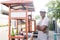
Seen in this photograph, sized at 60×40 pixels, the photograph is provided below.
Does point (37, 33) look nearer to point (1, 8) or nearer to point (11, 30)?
point (11, 30)

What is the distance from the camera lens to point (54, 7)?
2023 millimetres

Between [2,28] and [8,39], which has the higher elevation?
[2,28]

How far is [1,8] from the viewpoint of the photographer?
6.68ft

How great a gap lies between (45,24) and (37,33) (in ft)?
0.57

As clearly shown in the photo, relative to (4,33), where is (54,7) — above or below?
above

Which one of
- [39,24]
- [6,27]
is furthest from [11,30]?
[39,24]

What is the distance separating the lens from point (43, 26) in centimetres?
200

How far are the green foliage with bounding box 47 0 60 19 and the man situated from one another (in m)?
0.11

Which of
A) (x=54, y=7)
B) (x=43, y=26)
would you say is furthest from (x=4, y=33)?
(x=54, y=7)

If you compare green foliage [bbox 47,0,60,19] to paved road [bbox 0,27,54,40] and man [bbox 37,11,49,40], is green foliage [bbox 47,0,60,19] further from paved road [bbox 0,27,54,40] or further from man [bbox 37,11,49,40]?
paved road [bbox 0,27,54,40]

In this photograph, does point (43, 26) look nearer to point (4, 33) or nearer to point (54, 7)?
point (54, 7)

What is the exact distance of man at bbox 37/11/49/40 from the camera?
199 cm

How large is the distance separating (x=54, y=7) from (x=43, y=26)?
1.06 feet

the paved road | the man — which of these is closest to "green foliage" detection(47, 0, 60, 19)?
the man
